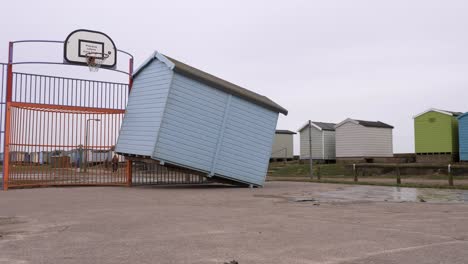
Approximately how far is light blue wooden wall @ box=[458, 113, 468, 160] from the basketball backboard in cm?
2460

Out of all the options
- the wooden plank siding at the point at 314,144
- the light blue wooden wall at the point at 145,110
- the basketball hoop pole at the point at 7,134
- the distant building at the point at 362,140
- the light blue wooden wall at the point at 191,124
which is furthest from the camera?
the wooden plank siding at the point at 314,144

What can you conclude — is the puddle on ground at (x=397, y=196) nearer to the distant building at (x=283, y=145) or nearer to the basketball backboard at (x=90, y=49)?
the basketball backboard at (x=90, y=49)

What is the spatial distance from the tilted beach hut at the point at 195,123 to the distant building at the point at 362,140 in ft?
73.2

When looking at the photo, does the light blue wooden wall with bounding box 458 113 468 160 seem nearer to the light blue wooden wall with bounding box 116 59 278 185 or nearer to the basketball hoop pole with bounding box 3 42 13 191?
the light blue wooden wall with bounding box 116 59 278 185

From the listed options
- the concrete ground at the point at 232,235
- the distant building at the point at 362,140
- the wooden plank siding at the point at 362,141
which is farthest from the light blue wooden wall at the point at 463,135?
the concrete ground at the point at 232,235

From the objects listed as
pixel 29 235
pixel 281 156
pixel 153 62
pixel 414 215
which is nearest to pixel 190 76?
pixel 153 62

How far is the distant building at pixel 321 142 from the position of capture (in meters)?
43.4

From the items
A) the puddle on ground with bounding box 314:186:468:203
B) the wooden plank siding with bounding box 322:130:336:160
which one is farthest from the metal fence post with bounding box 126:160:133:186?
the wooden plank siding with bounding box 322:130:336:160

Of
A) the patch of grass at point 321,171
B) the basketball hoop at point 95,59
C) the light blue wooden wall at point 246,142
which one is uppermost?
the basketball hoop at point 95,59

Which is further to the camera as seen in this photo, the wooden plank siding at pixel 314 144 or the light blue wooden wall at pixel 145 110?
the wooden plank siding at pixel 314 144

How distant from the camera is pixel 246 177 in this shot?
1833cm

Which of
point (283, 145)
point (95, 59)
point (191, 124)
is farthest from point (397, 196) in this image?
point (283, 145)

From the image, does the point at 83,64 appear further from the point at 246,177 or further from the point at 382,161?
the point at 382,161

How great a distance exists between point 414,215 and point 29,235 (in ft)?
22.1
